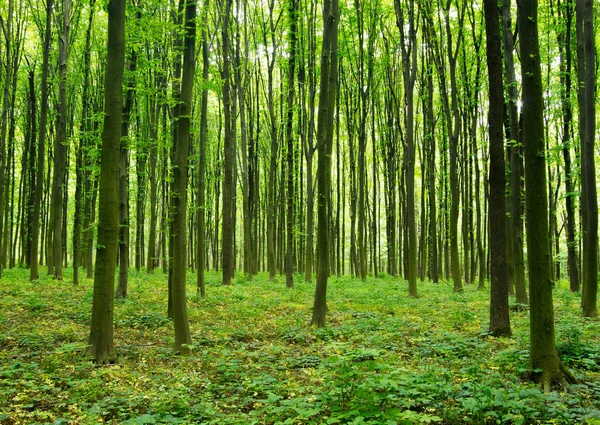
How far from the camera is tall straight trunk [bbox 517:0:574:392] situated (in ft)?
17.8

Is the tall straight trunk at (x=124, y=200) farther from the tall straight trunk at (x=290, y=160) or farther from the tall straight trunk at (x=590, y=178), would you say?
the tall straight trunk at (x=590, y=178)

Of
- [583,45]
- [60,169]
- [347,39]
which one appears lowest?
[60,169]

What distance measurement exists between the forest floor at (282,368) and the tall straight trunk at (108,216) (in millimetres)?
342

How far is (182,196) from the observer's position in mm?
7984

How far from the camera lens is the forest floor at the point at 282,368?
4.52m

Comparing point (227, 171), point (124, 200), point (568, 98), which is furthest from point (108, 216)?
point (568, 98)

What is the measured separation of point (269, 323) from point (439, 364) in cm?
493

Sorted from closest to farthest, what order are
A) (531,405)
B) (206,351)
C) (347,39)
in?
(531,405) → (206,351) → (347,39)

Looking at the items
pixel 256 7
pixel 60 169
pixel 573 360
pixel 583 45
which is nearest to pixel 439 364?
pixel 573 360

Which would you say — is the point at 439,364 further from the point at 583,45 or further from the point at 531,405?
the point at 583,45

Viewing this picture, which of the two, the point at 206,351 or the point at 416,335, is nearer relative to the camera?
the point at 206,351

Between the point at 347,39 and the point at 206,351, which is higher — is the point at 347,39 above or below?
above

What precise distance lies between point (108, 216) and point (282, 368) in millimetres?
3688

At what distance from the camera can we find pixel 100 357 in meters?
6.71
